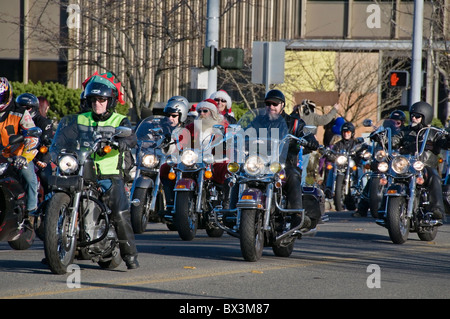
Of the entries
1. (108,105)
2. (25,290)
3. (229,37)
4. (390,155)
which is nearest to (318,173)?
(390,155)

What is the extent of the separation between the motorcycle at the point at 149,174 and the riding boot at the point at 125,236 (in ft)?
10.8

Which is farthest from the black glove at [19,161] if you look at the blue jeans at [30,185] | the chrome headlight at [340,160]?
the chrome headlight at [340,160]

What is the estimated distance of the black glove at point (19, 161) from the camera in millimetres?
10383

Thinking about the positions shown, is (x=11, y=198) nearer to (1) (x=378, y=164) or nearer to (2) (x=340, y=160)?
(1) (x=378, y=164)

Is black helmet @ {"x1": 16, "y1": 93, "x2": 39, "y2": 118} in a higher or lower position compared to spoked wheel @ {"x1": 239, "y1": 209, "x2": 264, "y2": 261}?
higher

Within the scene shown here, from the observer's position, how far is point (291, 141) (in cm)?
1080

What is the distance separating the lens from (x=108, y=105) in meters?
9.22

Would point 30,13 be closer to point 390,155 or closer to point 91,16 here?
point 91,16

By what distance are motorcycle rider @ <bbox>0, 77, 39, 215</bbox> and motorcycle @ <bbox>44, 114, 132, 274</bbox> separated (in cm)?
147

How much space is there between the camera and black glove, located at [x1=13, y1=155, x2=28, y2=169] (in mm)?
10383

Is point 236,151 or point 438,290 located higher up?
point 236,151
